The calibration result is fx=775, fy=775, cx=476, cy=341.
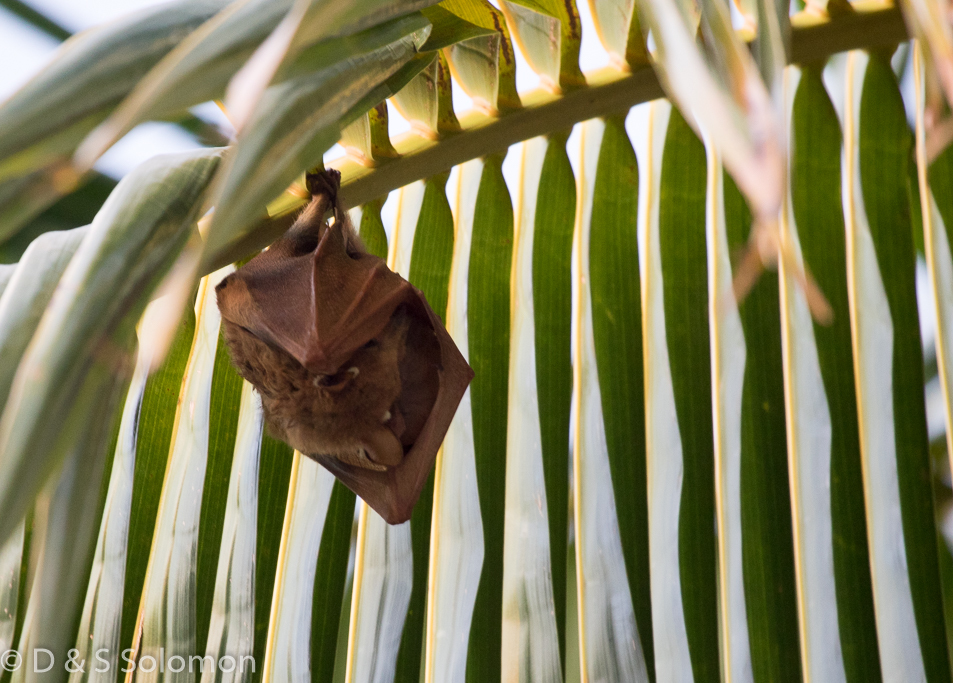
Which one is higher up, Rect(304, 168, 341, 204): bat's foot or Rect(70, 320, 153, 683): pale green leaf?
Rect(304, 168, 341, 204): bat's foot

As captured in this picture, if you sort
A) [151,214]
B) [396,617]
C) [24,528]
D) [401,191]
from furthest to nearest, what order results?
[401,191] → [396,617] → [24,528] → [151,214]

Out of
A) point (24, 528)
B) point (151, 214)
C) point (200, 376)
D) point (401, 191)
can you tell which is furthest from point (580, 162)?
point (24, 528)

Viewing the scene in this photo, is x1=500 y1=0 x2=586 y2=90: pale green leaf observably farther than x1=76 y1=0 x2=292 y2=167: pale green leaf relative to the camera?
Yes

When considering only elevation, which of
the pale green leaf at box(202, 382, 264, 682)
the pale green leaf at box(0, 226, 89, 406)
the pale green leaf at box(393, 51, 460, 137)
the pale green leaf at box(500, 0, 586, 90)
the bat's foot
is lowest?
the pale green leaf at box(202, 382, 264, 682)

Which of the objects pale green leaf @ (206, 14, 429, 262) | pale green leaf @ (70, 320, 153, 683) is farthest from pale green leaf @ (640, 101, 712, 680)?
pale green leaf @ (70, 320, 153, 683)

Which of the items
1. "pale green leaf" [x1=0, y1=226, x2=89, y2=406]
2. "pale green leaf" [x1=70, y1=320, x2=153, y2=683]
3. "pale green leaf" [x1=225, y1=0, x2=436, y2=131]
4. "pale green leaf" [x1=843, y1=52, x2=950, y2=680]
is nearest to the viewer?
"pale green leaf" [x1=225, y1=0, x2=436, y2=131]

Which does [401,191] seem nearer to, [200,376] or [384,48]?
[200,376]

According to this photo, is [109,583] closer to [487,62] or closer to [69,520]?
[69,520]

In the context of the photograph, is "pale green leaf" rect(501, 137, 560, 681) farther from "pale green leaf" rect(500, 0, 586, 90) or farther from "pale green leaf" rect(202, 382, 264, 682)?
"pale green leaf" rect(202, 382, 264, 682)
